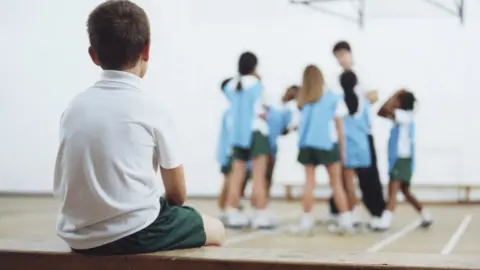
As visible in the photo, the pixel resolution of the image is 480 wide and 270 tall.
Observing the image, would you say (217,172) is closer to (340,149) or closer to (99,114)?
(340,149)

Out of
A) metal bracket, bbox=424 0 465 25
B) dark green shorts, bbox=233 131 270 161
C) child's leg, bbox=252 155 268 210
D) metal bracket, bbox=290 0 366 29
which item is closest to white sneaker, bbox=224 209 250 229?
child's leg, bbox=252 155 268 210

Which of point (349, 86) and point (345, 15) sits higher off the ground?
point (345, 15)

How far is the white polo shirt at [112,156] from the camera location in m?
1.92

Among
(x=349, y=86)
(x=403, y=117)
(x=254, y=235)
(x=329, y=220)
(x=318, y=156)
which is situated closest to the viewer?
(x=254, y=235)

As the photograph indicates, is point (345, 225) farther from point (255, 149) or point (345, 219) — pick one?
point (255, 149)

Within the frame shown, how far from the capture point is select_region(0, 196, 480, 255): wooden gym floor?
4.72 m

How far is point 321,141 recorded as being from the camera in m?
5.41

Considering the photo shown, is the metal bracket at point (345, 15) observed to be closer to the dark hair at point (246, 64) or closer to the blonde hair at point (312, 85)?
the dark hair at point (246, 64)

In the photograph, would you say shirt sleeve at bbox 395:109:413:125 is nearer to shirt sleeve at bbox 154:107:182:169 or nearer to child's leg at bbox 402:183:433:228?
child's leg at bbox 402:183:433:228

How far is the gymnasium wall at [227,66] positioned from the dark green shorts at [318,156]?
2.47 metres

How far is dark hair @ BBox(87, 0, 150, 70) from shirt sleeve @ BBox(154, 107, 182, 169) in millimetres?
152

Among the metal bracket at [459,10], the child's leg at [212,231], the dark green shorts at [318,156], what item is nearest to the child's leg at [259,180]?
the dark green shorts at [318,156]

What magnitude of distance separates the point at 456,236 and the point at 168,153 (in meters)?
3.72

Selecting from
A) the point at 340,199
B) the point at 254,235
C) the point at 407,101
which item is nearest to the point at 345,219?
the point at 340,199
